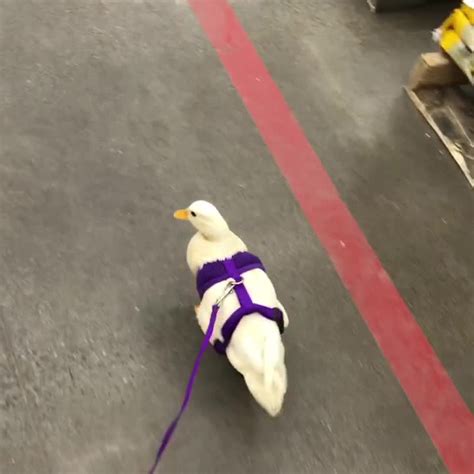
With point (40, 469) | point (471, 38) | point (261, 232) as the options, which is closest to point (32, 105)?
point (261, 232)

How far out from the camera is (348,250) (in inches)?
49.6

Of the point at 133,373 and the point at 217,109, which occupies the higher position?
the point at 217,109

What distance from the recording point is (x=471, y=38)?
1.33m

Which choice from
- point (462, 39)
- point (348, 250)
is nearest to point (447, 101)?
point (462, 39)

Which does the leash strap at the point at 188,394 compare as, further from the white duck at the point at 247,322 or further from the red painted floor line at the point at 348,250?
the red painted floor line at the point at 348,250

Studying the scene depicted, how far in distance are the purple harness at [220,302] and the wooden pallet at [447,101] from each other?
2.09 feet

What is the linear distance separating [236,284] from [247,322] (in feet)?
0.20

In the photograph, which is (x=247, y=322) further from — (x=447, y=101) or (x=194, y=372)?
(x=447, y=101)

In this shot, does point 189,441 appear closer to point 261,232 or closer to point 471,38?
point 261,232

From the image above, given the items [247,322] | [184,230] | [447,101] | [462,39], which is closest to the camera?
[247,322]

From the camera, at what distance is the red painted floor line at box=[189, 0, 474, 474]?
1.10m

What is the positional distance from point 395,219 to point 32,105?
79cm

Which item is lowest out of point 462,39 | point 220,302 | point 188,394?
point 188,394

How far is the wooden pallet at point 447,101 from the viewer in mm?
1416
